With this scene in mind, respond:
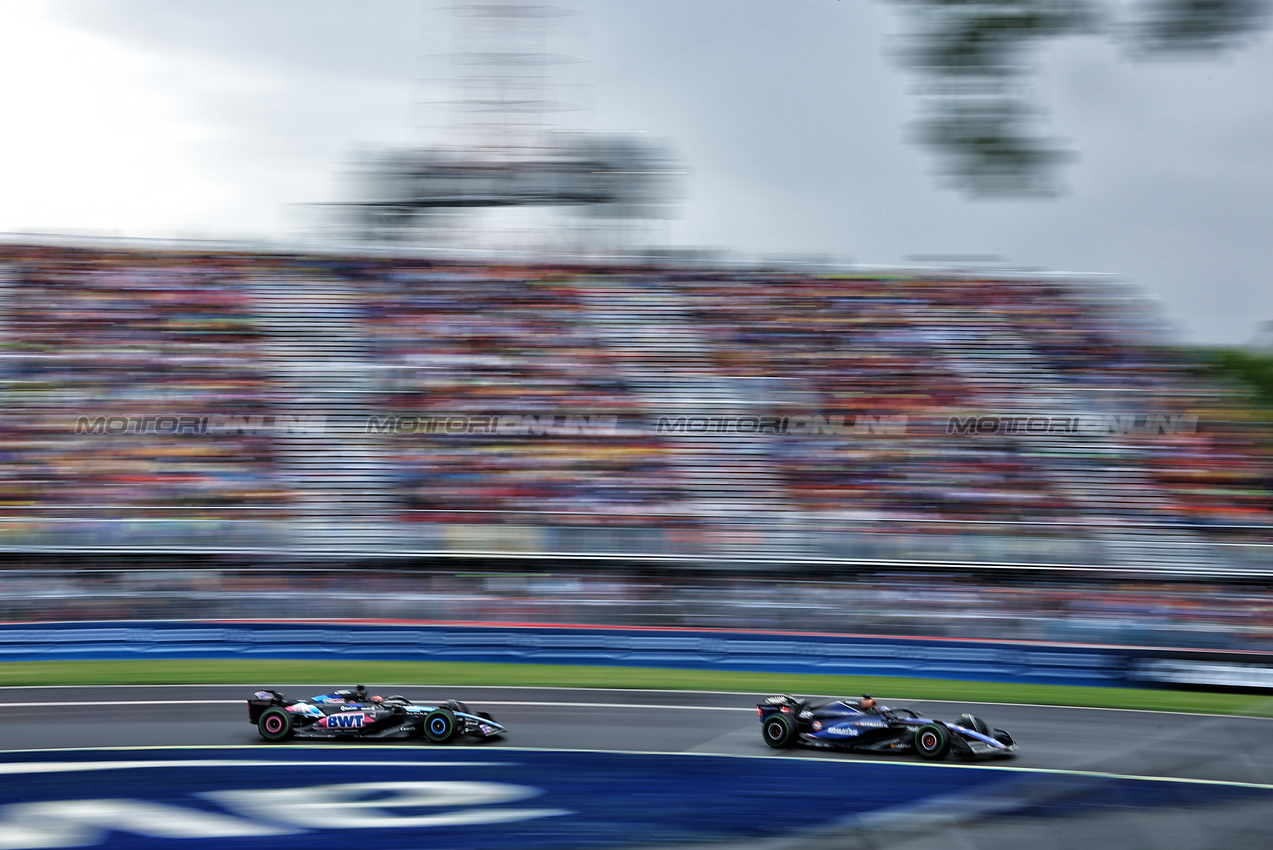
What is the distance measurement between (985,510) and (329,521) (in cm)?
798

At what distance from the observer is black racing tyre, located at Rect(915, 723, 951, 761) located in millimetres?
8578

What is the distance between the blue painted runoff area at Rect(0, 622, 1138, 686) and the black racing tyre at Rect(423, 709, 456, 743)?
3393 millimetres

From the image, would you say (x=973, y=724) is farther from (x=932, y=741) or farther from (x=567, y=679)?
(x=567, y=679)

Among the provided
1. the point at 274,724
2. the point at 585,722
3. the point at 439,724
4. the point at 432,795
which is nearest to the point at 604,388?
the point at 585,722

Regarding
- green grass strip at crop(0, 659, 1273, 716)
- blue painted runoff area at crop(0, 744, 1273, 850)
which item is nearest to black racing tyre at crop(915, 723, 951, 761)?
blue painted runoff area at crop(0, 744, 1273, 850)

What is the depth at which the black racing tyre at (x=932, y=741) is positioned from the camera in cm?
858

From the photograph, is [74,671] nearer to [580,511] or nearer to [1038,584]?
[580,511]

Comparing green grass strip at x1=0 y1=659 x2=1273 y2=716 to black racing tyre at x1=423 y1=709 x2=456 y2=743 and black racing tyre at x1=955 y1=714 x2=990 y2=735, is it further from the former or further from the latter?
black racing tyre at x1=423 y1=709 x2=456 y2=743

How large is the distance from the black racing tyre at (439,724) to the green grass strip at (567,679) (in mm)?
2590

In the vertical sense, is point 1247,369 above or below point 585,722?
above

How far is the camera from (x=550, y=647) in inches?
480

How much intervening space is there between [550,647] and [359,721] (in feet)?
12.0

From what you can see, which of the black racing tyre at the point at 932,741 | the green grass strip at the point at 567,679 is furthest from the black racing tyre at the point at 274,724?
the black racing tyre at the point at 932,741

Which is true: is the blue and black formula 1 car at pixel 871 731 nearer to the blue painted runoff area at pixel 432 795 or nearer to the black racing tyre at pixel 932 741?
the black racing tyre at pixel 932 741
